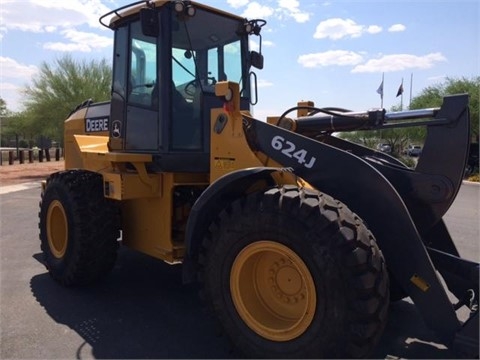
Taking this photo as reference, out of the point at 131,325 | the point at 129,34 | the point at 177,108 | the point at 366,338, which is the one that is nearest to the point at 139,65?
the point at 129,34

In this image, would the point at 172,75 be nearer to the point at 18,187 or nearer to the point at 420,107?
the point at 18,187

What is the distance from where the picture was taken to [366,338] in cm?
269

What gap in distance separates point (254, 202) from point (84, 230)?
2.35m

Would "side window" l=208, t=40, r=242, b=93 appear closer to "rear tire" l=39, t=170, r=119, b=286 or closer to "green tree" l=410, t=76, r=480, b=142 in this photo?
"rear tire" l=39, t=170, r=119, b=286

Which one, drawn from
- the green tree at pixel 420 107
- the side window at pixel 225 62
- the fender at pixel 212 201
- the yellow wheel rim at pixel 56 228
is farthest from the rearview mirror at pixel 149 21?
the green tree at pixel 420 107

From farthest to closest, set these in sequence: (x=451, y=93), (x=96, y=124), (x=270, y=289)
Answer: (x=451, y=93)
(x=96, y=124)
(x=270, y=289)

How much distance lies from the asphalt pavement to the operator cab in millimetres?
1366

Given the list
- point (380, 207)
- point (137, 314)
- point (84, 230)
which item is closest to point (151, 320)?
point (137, 314)

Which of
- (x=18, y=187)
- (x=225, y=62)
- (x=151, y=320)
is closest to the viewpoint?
(x=151, y=320)

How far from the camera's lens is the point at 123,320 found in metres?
4.12

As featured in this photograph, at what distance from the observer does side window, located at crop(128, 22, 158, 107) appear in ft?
14.9

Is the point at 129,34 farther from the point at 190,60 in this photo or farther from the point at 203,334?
the point at 203,334

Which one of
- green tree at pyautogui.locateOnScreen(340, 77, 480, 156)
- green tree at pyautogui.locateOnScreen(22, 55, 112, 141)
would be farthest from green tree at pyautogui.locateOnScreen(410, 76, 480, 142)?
green tree at pyautogui.locateOnScreen(22, 55, 112, 141)

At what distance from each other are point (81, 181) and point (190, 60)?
1813mm
